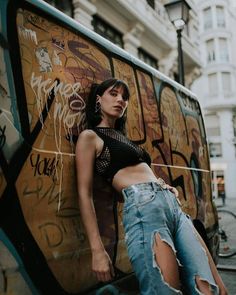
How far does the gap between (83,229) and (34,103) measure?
78 centimetres

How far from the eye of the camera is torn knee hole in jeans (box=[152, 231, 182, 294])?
2027mm

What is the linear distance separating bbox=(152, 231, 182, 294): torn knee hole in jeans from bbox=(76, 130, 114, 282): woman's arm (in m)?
0.27

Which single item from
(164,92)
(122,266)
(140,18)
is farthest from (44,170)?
(140,18)

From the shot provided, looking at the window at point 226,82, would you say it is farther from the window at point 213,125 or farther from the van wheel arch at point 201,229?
the van wheel arch at point 201,229

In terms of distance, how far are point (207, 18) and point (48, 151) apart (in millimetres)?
39870

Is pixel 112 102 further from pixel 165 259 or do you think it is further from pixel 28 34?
pixel 165 259

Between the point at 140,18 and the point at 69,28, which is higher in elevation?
the point at 140,18

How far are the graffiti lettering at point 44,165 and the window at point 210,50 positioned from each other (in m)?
37.6

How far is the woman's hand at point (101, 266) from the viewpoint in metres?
2.08

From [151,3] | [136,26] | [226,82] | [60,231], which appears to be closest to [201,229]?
[60,231]

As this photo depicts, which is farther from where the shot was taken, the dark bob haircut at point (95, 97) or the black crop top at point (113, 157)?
the dark bob haircut at point (95, 97)

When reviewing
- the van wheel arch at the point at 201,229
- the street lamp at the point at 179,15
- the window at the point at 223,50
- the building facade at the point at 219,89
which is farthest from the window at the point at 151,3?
the window at the point at 223,50

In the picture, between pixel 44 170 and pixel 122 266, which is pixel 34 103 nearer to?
pixel 44 170

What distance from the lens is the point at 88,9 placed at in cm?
1184
